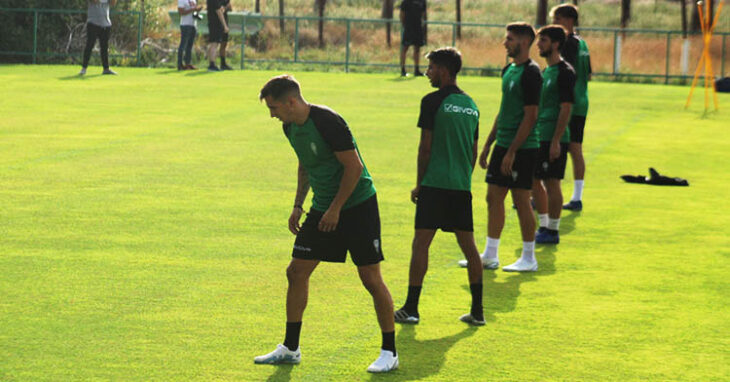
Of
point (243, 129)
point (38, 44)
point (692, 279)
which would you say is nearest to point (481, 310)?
point (692, 279)

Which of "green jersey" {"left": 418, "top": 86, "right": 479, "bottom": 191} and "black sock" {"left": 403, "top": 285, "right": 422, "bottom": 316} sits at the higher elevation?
"green jersey" {"left": 418, "top": 86, "right": 479, "bottom": 191}

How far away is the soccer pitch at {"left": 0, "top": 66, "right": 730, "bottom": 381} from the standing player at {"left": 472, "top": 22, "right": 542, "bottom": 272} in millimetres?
303

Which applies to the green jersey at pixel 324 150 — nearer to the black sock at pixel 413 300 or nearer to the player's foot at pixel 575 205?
the black sock at pixel 413 300

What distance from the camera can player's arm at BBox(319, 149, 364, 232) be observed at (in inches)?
243

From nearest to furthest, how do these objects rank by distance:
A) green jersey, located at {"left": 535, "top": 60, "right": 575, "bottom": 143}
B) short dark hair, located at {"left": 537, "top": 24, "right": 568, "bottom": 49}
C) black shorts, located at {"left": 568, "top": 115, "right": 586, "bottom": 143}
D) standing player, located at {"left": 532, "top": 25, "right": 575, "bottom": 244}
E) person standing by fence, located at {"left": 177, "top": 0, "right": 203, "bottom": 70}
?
short dark hair, located at {"left": 537, "top": 24, "right": 568, "bottom": 49}
standing player, located at {"left": 532, "top": 25, "right": 575, "bottom": 244}
green jersey, located at {"left": 535, "top": 60, "right": 575, "bottom": 143}
black shorts, located at {"left": 568, "top": 115, "right": 586, "bottom": 143}
person standing by fence, located at {"left": 177, "top": 0, "right": 203, "bottom": 70}

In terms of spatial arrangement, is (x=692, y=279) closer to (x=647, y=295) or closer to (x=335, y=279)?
(x=647, y=295)

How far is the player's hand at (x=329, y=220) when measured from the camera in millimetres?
6254

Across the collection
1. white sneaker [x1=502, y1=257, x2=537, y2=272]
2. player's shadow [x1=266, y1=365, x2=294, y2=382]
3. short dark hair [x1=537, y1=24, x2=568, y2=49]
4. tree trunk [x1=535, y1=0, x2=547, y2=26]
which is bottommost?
player's shadow [x1=266, y1=365, x2=294, y2=382]

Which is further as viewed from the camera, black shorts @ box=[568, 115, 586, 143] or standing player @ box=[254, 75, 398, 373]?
black shorts @ box=[568, 115, 586, 143]

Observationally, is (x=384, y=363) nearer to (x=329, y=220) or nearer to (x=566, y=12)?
(x=329, y=220)

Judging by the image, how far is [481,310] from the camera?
301 inches

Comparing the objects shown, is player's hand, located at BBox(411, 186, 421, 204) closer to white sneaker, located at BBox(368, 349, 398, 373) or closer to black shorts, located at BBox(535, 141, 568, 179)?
white sneaker, located at BBox(368, 349, 398, 373)

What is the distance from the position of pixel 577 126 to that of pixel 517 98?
361 cm

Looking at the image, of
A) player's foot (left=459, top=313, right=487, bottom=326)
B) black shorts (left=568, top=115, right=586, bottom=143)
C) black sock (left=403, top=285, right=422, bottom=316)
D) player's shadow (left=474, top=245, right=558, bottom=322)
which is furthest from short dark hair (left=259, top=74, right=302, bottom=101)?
black shorts (left=568, top=115, right=586, bottom=143)
